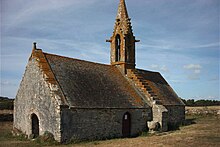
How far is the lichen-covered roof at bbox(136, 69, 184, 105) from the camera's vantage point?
25422 millimetres

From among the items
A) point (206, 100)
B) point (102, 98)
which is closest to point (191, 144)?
point (102, 98)

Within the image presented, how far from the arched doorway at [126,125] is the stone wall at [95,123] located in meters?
0.24

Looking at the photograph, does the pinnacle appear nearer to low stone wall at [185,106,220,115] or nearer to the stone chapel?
the stone chapel

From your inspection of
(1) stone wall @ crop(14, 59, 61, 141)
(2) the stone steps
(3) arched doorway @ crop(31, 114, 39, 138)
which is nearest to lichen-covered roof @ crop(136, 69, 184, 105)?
(2) the stone steps

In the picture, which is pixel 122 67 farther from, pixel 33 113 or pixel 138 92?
pixel 33 113

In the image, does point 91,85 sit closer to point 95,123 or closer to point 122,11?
point 95,123

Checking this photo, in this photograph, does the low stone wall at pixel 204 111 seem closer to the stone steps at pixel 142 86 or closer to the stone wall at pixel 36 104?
the stone steps at pixel 142 86

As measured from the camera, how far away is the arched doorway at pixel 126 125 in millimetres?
19727

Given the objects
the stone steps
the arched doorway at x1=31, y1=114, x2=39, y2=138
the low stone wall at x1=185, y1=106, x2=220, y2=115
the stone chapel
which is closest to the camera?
the stone chapel

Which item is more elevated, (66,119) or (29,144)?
(66,119)

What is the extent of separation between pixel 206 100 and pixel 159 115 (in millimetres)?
37126

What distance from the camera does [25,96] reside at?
741 inches

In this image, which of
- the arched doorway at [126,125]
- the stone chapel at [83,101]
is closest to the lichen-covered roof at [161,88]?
the stone chapel at [83,101]

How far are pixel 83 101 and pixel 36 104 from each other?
3016mm
